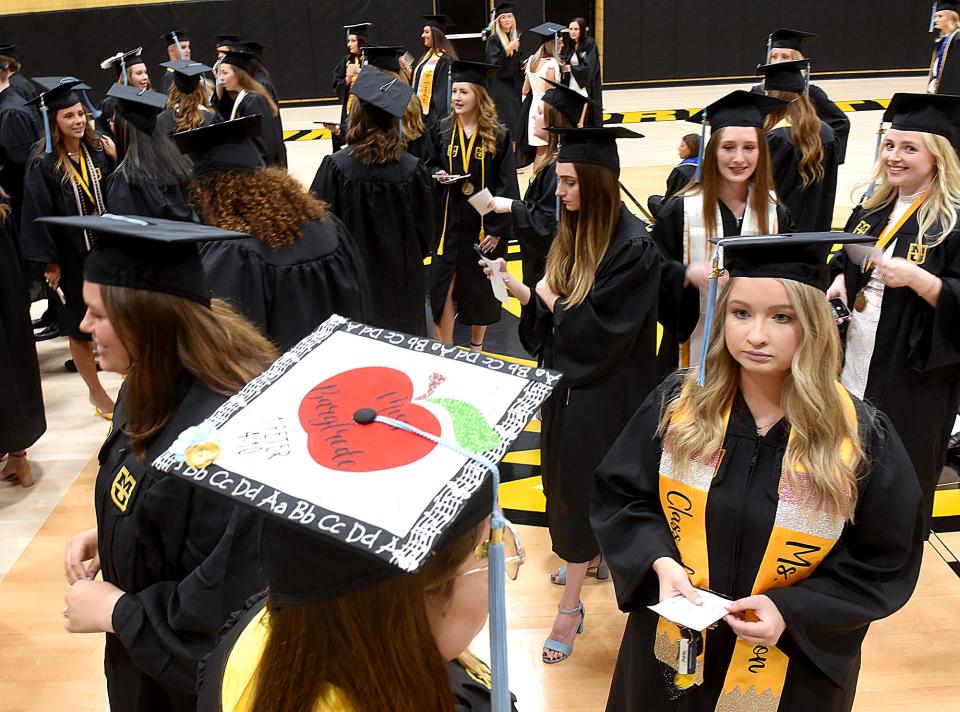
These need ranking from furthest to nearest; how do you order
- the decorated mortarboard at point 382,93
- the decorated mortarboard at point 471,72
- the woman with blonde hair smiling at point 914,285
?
the decorated mortarboard at point 471,72
the decorated mortarboard at point 382,93
the woman with blonde hair smiling at point 914,285

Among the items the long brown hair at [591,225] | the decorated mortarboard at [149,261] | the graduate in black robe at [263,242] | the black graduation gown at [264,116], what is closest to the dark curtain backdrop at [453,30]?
the black graduation gown at [264,116]

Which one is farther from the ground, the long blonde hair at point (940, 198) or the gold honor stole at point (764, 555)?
the long blonde hair at point (940, 198)

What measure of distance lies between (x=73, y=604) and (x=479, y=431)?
4.73ft

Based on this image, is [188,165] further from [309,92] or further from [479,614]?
[309,92]

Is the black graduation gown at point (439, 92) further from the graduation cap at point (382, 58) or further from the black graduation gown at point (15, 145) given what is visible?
the black graduation gown at point (15, 145)

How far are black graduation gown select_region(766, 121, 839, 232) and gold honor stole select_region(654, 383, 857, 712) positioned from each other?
4238 mm

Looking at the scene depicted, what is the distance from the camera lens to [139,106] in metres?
5.34

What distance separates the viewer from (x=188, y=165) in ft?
19.3

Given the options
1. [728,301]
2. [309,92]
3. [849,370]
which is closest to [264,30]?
[309,92]

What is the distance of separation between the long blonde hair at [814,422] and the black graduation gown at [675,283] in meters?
1.88

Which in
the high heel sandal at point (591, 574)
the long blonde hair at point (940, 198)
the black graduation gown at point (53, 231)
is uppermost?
the long blonde hair at point (940, 198)

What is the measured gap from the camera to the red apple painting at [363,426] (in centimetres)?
134

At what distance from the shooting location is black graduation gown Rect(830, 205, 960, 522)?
3871 mm

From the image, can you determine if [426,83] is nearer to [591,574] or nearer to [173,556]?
[591,574]
